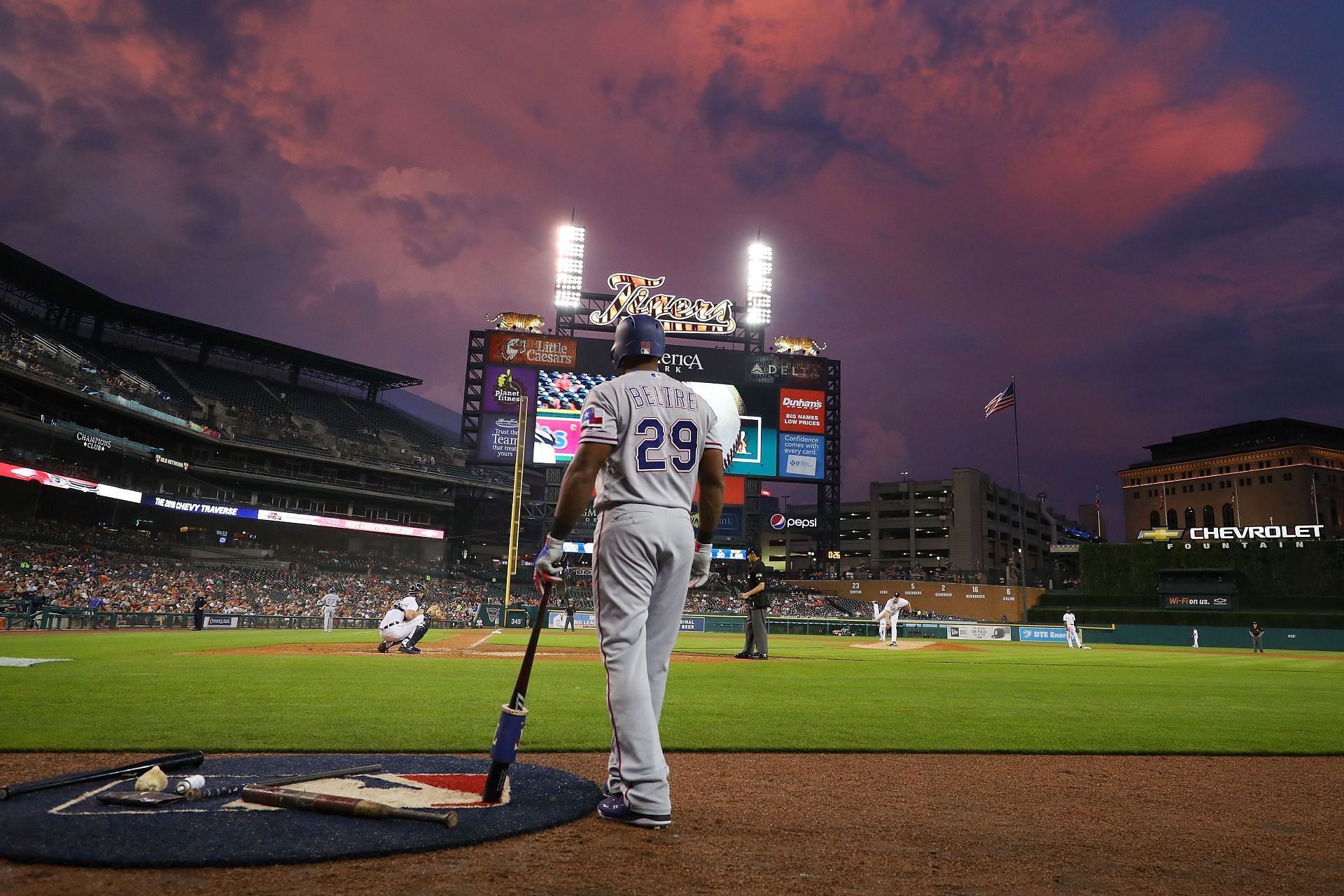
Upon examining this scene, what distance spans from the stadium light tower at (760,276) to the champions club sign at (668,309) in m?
2.79

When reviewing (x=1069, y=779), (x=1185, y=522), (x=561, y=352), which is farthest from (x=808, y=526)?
(x=1185, y=522)

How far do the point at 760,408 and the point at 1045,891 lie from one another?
45.6 metres

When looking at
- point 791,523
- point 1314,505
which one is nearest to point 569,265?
point 791,523

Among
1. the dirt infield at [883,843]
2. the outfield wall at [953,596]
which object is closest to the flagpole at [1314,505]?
the outfield wall at [953,596]

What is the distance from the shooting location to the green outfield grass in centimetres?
577

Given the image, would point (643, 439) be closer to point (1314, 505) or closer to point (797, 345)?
point (797, 345)

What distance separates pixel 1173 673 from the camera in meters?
15.8

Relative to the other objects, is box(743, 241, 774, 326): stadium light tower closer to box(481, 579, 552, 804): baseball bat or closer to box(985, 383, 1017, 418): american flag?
box(985, 383, 1017, 418): american flag

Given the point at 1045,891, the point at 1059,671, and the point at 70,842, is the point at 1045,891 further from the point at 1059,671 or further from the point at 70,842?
the point at 1059,671

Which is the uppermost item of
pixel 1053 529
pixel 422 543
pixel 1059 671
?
pixel 1053 529

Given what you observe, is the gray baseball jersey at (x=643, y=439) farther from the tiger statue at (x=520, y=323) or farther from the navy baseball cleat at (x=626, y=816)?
the tiger statue at (x=520, y=323)

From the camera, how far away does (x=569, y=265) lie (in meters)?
50.7

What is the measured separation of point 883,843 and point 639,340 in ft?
8.61

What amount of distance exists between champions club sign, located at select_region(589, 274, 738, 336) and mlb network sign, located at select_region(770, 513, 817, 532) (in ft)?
46.2
